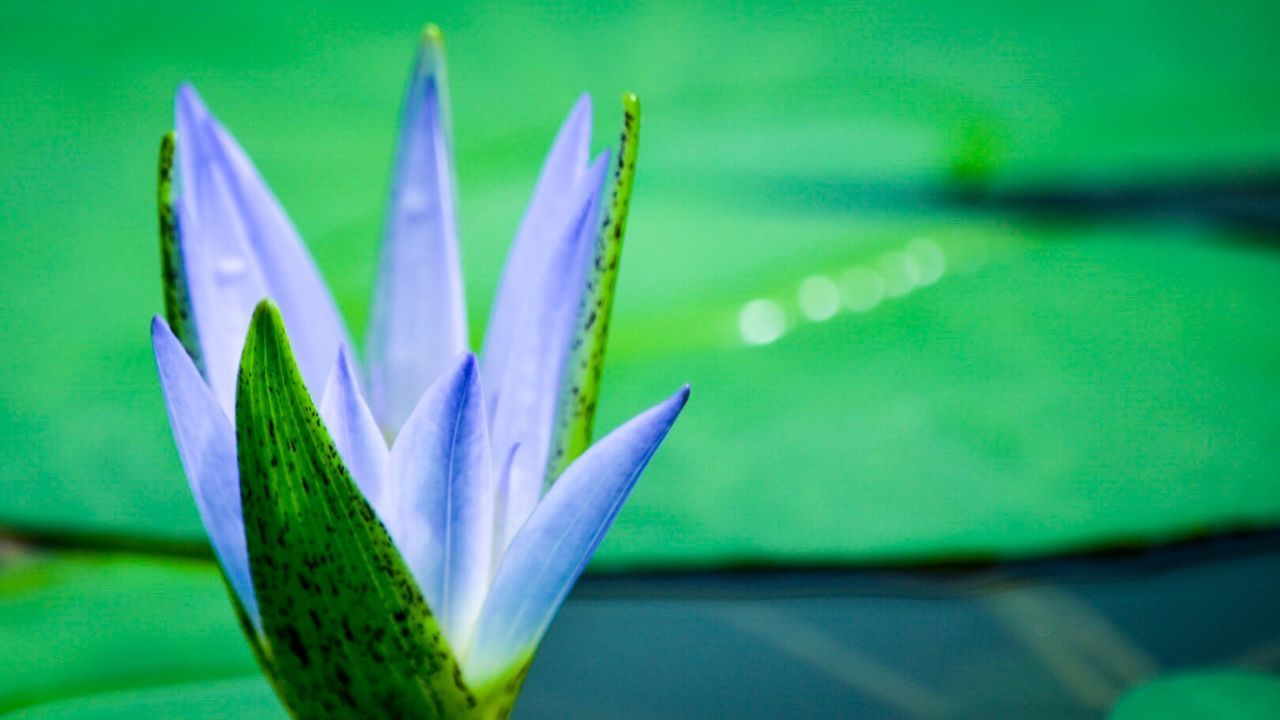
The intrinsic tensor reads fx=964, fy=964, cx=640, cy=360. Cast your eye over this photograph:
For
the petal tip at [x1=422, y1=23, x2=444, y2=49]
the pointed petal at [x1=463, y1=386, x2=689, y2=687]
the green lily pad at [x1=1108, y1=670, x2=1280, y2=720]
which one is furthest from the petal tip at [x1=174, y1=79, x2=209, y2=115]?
the green lily pad at [x1=1108, y1=670, x2=1280, y2=720]

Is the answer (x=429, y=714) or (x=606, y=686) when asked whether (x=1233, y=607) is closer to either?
(x=606, y=686)

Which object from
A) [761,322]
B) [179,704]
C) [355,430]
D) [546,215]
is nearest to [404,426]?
[355,430]

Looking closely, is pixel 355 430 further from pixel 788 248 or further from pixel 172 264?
pixel 788 248

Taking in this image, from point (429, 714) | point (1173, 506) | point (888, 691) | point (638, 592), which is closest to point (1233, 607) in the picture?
point (1173, 506)

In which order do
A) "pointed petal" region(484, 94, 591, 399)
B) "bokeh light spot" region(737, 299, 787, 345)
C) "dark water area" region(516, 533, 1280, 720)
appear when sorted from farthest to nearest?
"bokeh light spot" region(737, 299, 787, 345) < "dark water area" region(516, 533, 1280, 720) < "pointed petal" region(484, 94, 591, 399)

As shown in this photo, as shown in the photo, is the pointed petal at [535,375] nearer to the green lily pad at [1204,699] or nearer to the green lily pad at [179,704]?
the green lily pad at [179,704]

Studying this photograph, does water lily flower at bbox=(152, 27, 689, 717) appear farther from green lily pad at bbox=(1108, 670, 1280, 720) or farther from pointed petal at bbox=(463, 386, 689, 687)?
green lily pad at bbox=(1108, 670, 1280, 720)

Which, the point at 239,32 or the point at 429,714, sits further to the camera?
the point at 239,32

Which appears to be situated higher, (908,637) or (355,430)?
(355,430)
